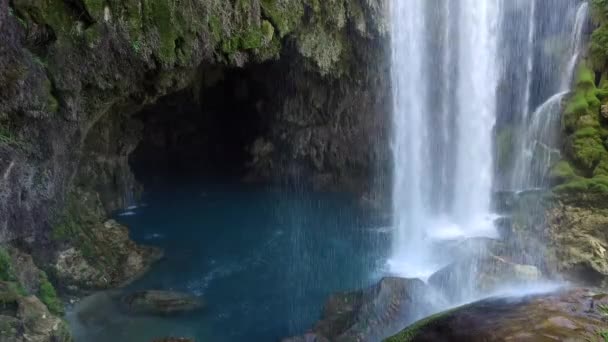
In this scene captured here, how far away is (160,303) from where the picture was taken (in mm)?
12422

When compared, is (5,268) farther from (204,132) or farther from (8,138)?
(204,132)

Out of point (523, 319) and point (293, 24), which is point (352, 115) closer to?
point (293, 24)

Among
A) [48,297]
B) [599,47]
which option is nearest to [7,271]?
[48,297]

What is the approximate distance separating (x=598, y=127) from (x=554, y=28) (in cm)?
417

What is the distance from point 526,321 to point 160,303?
8.93 meters

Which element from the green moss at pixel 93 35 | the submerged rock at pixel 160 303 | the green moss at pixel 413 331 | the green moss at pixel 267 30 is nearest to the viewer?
the green moss at pixel 413 331

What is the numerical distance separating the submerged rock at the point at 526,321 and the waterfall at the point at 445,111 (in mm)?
9804

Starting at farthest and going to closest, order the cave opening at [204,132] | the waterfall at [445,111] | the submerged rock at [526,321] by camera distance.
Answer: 1. the cave opening at [204,132]
2. the waterfall at [445,111]
3. the submerged rock at [526,321]

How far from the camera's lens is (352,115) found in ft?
65.5

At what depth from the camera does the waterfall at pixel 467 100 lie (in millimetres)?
16000

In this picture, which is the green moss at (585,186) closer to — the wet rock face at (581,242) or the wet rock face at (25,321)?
the wet rock face at (581,242)

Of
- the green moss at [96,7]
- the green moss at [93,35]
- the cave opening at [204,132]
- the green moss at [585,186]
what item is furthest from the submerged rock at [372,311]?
the cave opening at [204,132]

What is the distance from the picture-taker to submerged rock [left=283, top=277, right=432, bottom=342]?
420 inches

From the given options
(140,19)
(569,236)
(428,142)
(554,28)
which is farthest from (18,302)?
(554,28)
